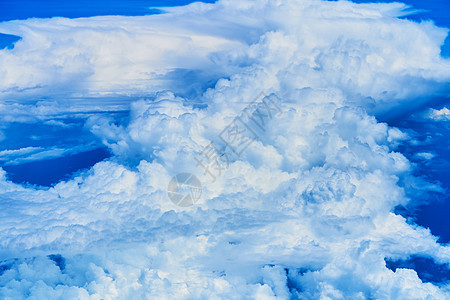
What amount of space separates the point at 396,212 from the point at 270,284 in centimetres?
3970

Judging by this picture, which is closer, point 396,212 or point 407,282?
point 407,282

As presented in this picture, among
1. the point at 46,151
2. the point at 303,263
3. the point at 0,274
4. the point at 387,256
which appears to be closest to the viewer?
the point at 0,274

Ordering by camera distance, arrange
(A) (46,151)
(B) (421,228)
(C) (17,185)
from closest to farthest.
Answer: (B) (421,228), (C) (17,185), (A) (46,151)

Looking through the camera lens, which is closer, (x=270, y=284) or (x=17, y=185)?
(x=270, y=284)

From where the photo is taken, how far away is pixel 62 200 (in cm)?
8525

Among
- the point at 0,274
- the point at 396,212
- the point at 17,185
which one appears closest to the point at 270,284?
the point at 0,274

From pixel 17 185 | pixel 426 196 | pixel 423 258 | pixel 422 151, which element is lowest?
pixel 17 185

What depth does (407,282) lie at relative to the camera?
40969 mm

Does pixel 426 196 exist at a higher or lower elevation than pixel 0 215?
higher

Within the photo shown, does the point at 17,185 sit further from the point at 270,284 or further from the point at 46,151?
the point at 270,284

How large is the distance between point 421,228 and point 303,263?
27.6 m

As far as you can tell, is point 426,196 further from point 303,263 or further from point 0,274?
point 0,274

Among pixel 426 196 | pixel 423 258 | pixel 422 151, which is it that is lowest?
pixel 423 258

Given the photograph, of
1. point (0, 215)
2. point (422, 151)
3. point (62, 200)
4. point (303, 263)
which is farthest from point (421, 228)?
point (0, 215)
